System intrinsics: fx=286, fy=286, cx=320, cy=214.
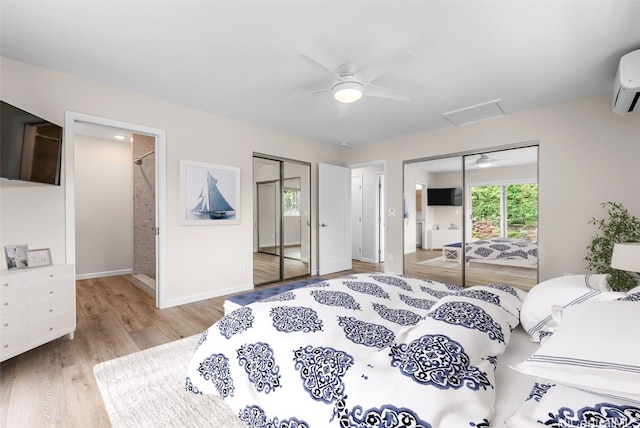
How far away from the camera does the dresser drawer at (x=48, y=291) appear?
219cm

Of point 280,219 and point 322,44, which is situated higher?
point 322,44

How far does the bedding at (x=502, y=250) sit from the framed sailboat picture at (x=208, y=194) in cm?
344

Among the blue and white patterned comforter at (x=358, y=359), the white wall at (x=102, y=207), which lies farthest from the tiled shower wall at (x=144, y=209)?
the blue and white patterned comforter at (x=358, y=359)

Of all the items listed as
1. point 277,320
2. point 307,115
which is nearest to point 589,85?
point 307,115

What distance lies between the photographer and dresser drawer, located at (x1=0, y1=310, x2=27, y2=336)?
1.99 meters

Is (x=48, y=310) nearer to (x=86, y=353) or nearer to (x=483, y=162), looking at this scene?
(x=86, y=353)

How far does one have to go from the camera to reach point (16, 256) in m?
2.31

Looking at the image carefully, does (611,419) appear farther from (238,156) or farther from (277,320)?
(238,156)

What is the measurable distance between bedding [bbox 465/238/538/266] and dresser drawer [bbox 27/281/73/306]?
15.4 ft

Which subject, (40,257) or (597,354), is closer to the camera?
(597,354)

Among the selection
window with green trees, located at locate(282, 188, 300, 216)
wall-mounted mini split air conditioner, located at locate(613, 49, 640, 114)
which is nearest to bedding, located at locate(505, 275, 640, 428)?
wall-mounted mini split air conditioner, located at locate(613, 49, 640, 114)

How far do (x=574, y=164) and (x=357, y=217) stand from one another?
4.07 meters

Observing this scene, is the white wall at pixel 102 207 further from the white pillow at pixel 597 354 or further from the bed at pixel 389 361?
the white pillow at pixel 597 354

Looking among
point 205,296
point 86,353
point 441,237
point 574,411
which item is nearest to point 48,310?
point 86,353
